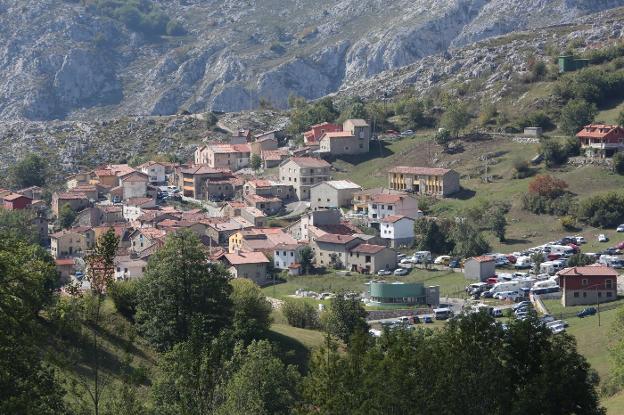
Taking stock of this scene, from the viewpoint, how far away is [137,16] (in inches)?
7781

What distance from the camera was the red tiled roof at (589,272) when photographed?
56.7 m

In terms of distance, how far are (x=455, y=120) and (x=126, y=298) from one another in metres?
49.5

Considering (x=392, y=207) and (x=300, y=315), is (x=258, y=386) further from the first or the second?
(x=392, y=207)

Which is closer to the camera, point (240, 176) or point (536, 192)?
point (536, 192)

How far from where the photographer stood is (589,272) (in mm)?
57000

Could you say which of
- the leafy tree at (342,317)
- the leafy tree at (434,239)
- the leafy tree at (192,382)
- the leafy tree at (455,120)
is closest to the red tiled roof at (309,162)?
the leafy tree at (455,120)

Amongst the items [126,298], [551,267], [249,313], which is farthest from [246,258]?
[126,298]

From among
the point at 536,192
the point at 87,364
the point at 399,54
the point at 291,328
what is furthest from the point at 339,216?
the point at 399,54

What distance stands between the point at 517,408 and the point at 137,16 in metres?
178

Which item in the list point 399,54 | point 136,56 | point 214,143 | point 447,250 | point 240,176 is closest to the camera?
point 447,250

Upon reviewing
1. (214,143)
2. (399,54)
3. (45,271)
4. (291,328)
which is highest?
(399,54)

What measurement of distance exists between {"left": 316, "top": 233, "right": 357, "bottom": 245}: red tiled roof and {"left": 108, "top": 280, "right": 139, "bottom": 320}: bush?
25.2 metres

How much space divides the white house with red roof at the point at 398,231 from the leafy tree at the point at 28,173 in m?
36.1

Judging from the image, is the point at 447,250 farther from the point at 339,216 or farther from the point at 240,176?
the point at 240,176
